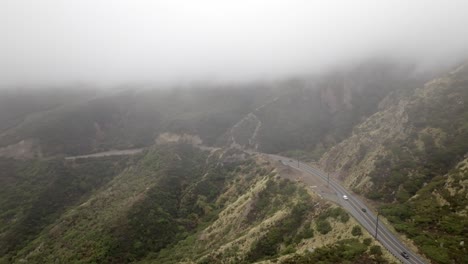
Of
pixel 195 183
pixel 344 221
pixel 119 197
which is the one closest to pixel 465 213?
pixel 344 221

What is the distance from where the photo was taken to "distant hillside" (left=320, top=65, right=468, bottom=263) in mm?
90312

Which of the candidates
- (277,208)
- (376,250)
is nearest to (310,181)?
(277,208)

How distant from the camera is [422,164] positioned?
12594 cm

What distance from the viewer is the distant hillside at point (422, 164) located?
90.3 meters

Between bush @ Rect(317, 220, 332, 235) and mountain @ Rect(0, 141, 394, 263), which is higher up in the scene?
bush @ Rect(317, 220, 332, 235)

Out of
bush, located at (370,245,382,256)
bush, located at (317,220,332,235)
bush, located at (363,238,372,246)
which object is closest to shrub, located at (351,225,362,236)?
bush, located at (363,238,372,246)

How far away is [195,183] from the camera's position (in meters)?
186

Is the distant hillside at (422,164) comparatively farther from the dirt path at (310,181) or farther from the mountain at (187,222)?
the mountain at (187,222)

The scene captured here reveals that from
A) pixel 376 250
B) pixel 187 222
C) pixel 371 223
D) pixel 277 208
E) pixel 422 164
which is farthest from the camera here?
pixel 187 222

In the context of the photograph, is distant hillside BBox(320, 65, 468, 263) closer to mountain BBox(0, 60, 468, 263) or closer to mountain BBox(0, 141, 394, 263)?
mountain BBox(0, 60, 468, 263)

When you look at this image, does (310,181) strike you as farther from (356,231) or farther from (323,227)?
(356,231)

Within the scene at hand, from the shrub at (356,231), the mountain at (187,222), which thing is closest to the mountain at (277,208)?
the shrub at (356,231)

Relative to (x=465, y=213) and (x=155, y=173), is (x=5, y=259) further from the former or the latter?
(x=465, y=213)

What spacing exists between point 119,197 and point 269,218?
91.1m
